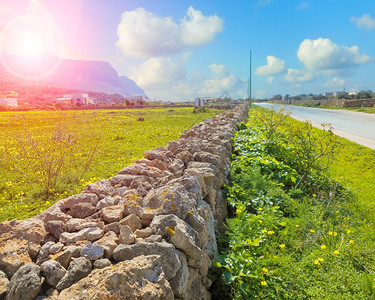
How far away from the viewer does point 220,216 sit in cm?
437

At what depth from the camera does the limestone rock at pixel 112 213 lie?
8.36 feet

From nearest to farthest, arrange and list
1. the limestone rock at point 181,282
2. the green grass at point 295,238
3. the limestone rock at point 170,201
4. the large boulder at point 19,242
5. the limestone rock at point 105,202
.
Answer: the large boulder at point 19,242 < the limestone rock at point 181,282 < the limestone rock at point 170,201 < the limestone rock at point 105,202 < the green grass at point 295,238

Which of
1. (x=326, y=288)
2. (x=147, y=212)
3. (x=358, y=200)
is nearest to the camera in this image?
(x=147, y=212)

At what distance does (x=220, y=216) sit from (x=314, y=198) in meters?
2.46

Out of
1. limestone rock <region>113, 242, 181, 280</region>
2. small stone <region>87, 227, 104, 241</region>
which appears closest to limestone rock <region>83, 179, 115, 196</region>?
small stone <region>87, 227, 104, 241</region>

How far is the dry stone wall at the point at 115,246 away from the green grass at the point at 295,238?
0.45 m

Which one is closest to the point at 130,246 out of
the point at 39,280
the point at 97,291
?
the point at 97,291

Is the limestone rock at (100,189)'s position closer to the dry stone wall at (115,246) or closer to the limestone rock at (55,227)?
the dry stone wall at (115,246)

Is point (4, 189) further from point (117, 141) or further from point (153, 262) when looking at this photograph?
point (117, 141)

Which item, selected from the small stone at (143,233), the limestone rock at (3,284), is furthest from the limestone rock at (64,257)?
the small stone at (143,233)

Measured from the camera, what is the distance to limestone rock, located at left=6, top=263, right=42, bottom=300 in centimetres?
165

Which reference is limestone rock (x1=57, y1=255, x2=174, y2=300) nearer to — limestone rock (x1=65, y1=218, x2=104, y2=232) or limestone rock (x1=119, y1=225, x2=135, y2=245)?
limestone rock (x1=119, y1=225, x2=135, y2=245)

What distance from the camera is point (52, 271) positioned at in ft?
5.97

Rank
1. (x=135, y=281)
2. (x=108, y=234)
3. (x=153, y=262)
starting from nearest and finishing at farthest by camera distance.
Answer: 1. (x=135, y=281)
2. (x=153, y=262)
3. (x=108, y=234)
